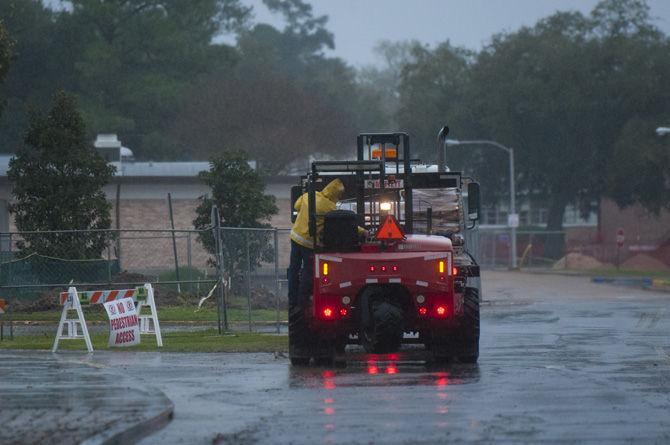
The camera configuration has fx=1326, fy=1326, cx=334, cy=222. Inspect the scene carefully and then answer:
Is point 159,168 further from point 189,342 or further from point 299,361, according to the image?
point 299,361

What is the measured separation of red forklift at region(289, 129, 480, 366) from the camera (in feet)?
51.7

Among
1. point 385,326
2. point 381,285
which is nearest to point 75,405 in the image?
point 385,326

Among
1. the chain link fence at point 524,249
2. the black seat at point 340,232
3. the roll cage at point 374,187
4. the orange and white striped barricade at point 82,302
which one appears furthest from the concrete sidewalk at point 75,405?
the chain link fence at point 524,249

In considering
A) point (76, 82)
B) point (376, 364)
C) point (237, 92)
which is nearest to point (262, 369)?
point (376, 364)

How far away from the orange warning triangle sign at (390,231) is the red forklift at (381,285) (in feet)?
0.04

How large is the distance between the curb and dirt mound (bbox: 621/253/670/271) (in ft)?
197

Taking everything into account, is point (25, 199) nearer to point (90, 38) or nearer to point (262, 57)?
point (90, 38)

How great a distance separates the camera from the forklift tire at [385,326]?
15570 millimetres

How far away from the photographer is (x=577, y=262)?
69000mm

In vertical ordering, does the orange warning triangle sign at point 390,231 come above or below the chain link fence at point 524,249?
below

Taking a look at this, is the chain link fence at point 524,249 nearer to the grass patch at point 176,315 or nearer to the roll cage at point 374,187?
the grass patch at point 176,315

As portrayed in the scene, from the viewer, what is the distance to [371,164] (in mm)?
16984

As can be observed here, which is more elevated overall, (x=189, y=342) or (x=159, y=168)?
(x=159, y=168)

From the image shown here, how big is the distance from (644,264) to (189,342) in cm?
5182
